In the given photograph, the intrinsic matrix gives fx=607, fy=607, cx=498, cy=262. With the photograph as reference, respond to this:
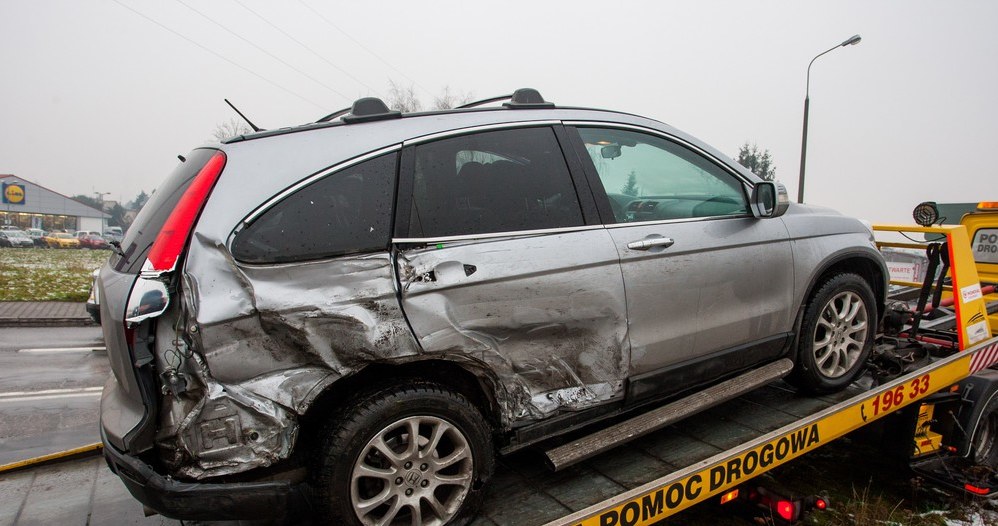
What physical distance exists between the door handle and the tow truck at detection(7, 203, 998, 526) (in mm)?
796

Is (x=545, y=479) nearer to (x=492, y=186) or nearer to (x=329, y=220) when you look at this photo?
(x=492, y=186)

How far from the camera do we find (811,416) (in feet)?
10.3

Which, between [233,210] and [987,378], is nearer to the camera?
[233,210]

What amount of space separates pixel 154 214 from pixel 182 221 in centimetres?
29

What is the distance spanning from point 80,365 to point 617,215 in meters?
7.17

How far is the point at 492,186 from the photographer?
2.57 meters

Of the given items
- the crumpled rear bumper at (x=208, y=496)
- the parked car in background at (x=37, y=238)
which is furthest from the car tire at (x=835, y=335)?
the parked car in background at (x=37, y=238)

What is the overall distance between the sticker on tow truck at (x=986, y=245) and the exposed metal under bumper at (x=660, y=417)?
326cm

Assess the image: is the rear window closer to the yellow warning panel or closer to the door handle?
the door handle

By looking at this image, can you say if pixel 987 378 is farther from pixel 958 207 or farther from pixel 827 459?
pixel 958 207

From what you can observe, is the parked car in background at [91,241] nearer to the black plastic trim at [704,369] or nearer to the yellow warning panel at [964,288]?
the black plastic trim at [704,369]

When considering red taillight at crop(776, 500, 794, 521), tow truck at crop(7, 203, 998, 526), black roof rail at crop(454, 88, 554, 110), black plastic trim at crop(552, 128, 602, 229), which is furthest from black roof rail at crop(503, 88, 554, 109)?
red taillight at crop(776, 500, 794, 521)

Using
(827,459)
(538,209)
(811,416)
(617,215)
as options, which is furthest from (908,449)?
(538,209)

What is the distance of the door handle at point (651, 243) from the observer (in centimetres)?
275
